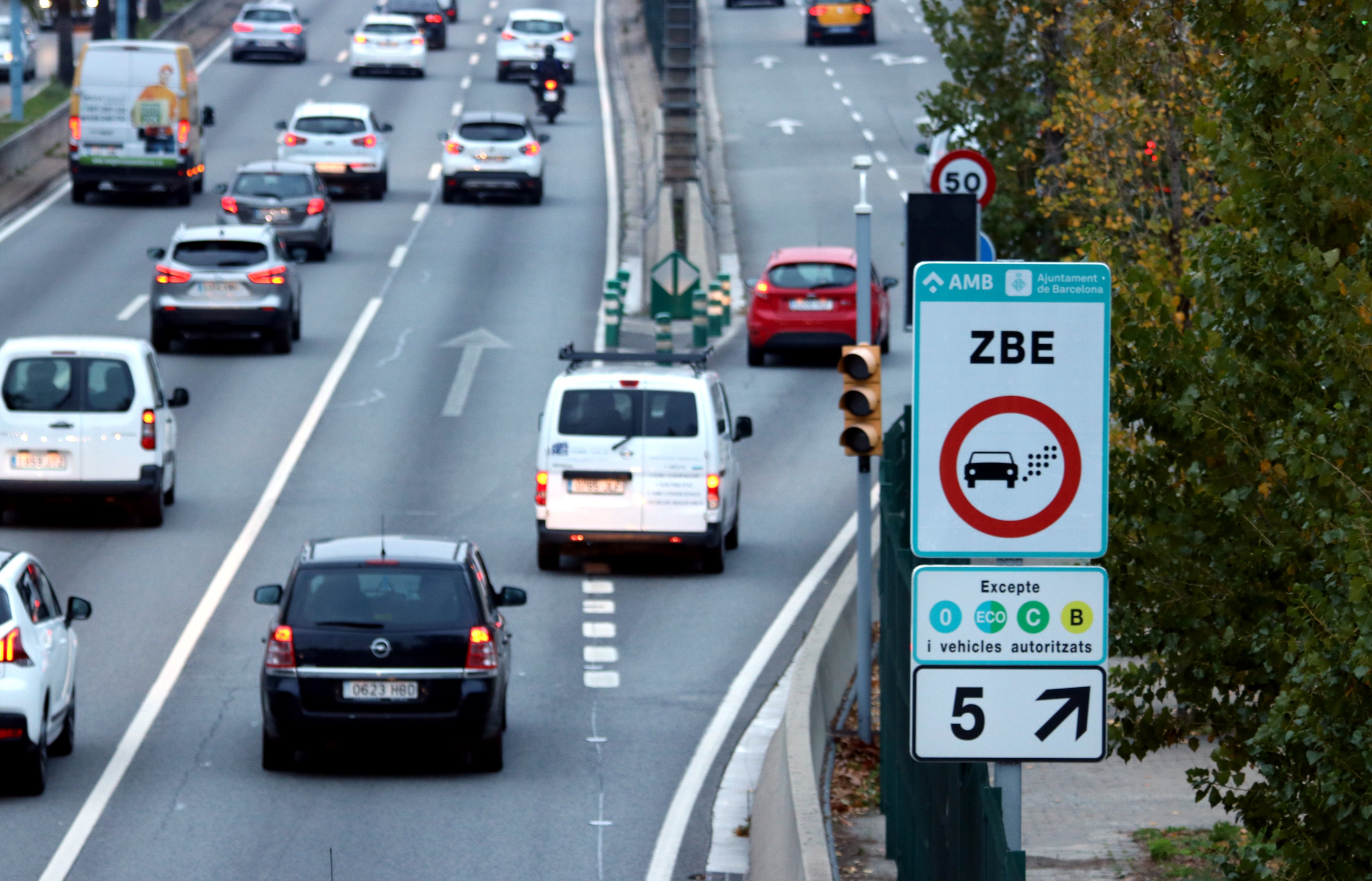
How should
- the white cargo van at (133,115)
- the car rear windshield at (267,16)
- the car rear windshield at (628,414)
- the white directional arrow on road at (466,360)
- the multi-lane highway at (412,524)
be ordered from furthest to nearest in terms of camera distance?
the car rear windshield at (267,16) < the white cargo van at (133,115) < the white directional arrow on road at (466,360) < the car rear windshield at (628,414) < the multi-lane highway at (412,524)

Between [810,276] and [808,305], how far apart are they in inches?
22.2

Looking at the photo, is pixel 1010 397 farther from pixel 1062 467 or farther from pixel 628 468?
pixel 628 468

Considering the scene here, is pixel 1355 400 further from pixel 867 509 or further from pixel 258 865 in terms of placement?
pixel 867 509

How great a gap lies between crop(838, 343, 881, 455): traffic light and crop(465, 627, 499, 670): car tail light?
259 cm

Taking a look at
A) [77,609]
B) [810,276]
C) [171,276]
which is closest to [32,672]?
[77,609]

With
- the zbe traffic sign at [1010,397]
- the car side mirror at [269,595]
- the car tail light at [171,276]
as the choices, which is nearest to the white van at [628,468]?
the car side mirror at [269,595]

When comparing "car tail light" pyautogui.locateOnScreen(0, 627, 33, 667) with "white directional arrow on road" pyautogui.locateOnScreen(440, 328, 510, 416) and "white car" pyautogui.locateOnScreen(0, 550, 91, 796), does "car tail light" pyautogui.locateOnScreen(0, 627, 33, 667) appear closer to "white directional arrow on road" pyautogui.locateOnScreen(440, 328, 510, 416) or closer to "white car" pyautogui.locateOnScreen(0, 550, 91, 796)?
"white car" pyautogui.locateOnScreen(0, 550, 91, 796)

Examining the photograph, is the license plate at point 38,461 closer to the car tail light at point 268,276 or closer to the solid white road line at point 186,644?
the solid white road line at point 186,644

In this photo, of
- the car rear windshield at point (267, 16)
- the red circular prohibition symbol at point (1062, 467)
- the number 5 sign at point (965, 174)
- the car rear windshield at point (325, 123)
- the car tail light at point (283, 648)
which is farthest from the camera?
the car rear windshield at point (267, 16)

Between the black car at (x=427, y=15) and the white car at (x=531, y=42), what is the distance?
6048 mm

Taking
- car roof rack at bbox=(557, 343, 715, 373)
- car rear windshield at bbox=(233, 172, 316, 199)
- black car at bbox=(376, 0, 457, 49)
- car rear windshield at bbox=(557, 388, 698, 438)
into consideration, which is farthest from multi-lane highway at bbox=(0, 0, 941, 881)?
black car at bbox=(376, 0, 457, 49)

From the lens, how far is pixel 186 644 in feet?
63.7

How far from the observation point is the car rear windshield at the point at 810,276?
34.6 m

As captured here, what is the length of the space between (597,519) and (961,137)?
692 centimetres
